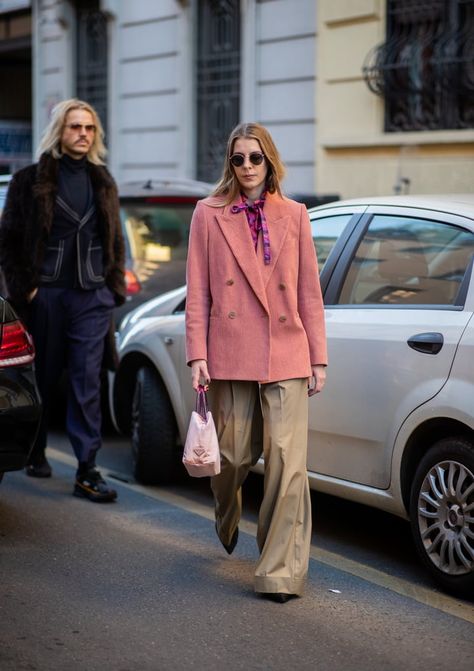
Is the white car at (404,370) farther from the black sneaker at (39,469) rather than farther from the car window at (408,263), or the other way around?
the black sneaker at (39,469)

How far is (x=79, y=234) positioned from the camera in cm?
662

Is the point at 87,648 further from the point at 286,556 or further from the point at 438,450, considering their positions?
the point at 438,450

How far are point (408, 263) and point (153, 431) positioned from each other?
1.85 metres

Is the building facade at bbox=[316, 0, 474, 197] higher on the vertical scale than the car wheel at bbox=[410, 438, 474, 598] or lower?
higher

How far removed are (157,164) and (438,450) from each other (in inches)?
497

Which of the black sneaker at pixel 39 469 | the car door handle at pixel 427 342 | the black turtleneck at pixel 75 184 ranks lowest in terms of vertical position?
the black sneaker at pixel 39 469

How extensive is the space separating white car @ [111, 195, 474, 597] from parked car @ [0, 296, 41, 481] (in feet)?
4.01

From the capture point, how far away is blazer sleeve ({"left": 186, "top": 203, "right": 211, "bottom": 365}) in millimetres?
4996

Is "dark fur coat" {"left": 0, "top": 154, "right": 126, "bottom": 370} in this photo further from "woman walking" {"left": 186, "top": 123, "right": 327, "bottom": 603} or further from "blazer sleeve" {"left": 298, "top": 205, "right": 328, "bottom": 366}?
"blazer sleeve" {"left": 298, "top": 205, "right": 328, "bottom": 366}

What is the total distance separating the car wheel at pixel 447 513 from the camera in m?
4.92

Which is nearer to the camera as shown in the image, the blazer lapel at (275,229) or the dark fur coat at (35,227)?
the blazer lapel at (275,229)

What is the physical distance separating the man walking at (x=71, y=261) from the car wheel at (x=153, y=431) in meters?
0.27

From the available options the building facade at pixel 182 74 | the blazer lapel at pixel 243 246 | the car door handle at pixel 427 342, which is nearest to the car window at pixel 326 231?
the car door handle at pixel 427 342

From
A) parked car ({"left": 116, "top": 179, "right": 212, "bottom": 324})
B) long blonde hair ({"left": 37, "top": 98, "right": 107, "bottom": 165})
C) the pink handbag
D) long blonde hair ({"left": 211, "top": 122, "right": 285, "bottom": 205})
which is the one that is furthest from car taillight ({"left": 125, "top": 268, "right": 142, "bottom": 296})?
the pink handbag
